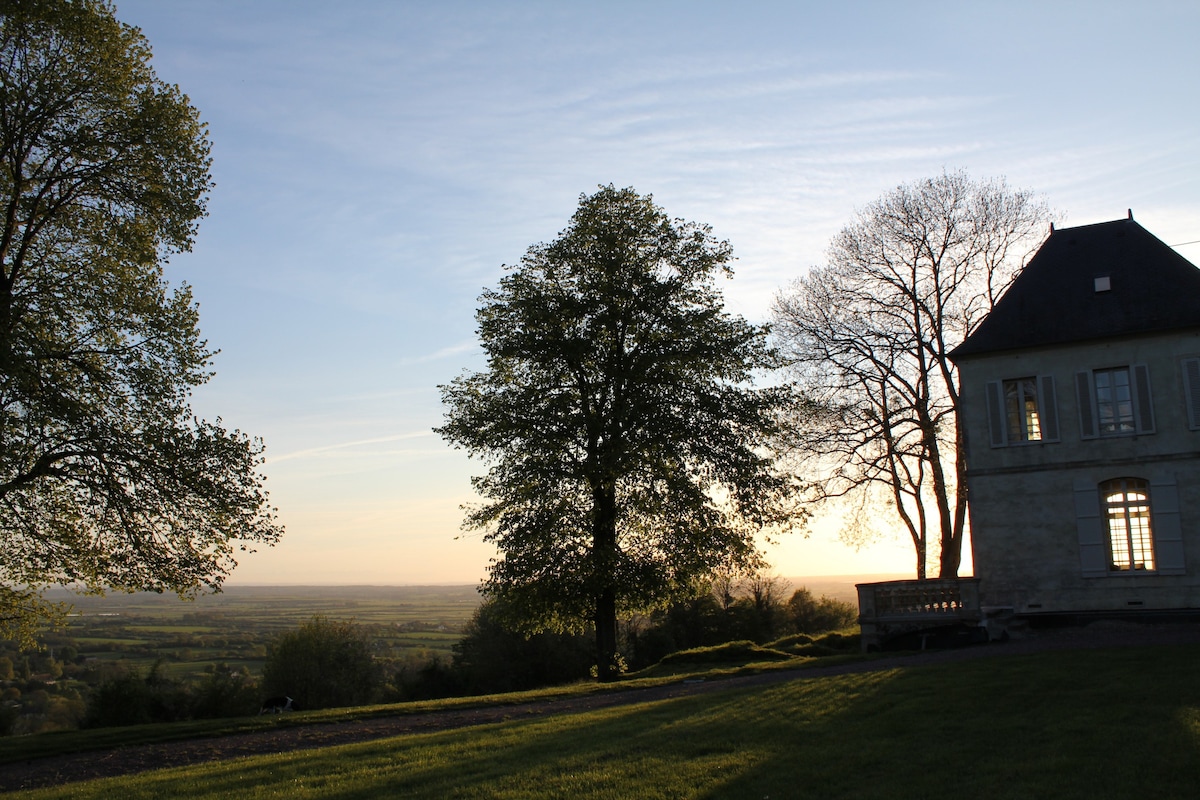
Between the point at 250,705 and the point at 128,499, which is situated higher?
the point at 128,499

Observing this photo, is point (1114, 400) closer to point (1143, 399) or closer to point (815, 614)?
point (1143, 399)

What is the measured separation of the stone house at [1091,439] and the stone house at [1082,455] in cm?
3

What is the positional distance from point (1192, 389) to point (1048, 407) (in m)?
3.16

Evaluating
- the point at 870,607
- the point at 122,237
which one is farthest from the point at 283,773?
the point at 870,607

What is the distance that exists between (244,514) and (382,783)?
10.9m

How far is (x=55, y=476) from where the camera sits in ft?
57.6

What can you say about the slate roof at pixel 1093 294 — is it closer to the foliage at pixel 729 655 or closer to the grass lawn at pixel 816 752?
the foliage at pixel 729 655

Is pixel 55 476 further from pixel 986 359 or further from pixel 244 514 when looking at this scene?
pixel 986 359

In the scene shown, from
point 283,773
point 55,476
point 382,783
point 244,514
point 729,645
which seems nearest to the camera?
point 382,783

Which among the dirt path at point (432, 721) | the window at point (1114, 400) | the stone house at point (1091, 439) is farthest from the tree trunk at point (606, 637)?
the window at point (1114, 400)

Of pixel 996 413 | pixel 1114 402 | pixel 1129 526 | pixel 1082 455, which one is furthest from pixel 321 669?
pixel 1114 402

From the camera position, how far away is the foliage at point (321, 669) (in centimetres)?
3762

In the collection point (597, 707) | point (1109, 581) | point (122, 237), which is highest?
point (122, 237)

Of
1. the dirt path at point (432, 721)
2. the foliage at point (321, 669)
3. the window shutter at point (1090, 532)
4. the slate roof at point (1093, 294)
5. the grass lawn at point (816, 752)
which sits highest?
the slate roof at point (1093, 294)
